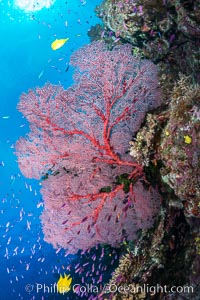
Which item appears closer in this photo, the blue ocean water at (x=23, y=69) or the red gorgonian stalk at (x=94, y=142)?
the red gorgonian stalk at (x=94, y=142)

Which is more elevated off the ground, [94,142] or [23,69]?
[23,69]

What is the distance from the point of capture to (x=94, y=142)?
14.3ft

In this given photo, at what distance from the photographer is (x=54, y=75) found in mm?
45500

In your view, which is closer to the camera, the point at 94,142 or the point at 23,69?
the point at 94,142

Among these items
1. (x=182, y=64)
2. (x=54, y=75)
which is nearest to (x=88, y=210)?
(x=182, y=64)

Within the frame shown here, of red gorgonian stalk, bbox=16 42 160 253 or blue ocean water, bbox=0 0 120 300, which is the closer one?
red gorgonian stalk, bbox=16 42 160 253

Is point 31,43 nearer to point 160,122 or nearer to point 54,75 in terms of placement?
point 54,75

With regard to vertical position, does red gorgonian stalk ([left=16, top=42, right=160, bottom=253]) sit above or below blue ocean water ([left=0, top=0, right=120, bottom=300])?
below

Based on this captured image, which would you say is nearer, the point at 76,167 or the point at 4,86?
the point at 76,167

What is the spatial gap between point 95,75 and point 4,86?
36123 millimetres

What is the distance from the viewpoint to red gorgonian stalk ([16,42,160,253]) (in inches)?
172

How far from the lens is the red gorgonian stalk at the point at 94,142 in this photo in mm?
4375

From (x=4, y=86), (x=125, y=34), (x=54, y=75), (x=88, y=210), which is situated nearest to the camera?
(x=88, y=210)

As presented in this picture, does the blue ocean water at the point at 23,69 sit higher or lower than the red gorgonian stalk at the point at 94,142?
higher
